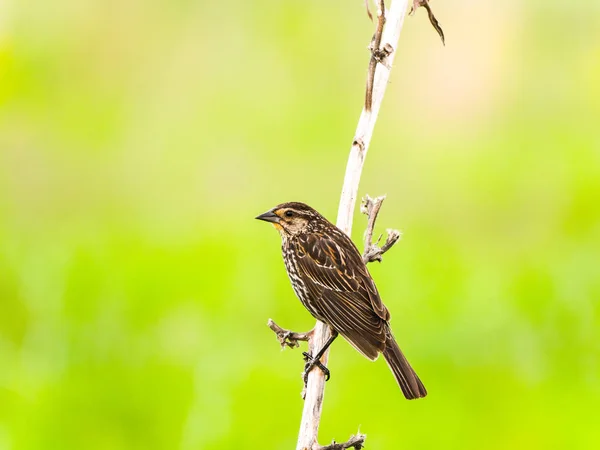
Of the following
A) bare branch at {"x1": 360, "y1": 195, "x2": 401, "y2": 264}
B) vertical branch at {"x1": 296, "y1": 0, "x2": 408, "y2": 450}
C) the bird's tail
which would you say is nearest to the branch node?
→ vertical branch at {"x1": 296, "y1": 0, "x2": 408, "y2": 450}

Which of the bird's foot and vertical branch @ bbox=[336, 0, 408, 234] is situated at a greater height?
vertical branch @ bbox=[336, 0, 408, 234]

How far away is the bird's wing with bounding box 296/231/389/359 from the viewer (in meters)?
3.60

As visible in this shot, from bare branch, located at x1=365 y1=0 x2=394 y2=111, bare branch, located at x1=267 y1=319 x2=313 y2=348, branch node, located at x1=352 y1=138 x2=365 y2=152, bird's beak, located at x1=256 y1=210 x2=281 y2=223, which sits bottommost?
bare branch, located at x1=267 y1=319 x2=313 y2=348

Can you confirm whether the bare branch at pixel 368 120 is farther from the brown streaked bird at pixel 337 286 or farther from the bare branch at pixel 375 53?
the brown streaked bird at pixel 337 286

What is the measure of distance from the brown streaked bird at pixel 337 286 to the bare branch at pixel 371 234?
11 cm

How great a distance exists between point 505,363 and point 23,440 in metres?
2.99

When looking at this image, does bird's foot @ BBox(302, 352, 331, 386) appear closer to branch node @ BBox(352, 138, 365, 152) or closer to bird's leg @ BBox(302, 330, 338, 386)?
bird's leg @ BBox(302, 330, 338, 386)

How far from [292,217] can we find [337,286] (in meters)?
0.45

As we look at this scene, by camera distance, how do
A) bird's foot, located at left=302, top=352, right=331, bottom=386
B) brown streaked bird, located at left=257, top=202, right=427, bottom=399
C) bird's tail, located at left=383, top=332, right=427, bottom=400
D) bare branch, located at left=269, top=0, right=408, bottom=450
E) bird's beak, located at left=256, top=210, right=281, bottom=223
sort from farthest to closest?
bird's beak, located at left=256, top=210, right=281, bottom=223 → brown streaked bird, located at left=257, top=202, right=427, bottom=399 → bird's tail, located at left=383, top=332, right=427, bottom=400 → bird's foot, located at left=302, top=352, right=331, bottom=386 → bare branch, located at left=269, top=0, right=408, bottom=450

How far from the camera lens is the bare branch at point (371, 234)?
329 cm

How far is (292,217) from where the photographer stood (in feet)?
13.7

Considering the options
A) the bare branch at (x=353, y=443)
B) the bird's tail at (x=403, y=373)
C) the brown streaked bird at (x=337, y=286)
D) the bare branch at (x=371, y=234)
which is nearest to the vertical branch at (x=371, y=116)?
the bare branch at (x=371, y=234)

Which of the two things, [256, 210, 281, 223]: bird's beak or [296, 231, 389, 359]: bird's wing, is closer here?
[296, 231, 389, 359]: bird's wing

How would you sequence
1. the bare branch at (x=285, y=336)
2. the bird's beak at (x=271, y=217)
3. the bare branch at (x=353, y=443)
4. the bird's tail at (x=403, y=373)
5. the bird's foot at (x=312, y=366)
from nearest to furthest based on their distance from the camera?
1. the bare branch at (x=353, y=443)
2. the bird's foot at (x=312, y=366)
3. the bare branch at (x=285, y=336)
4. the bird's tail at (x=403, y=373)
5. the bird's beak at (x=271, y=217)
